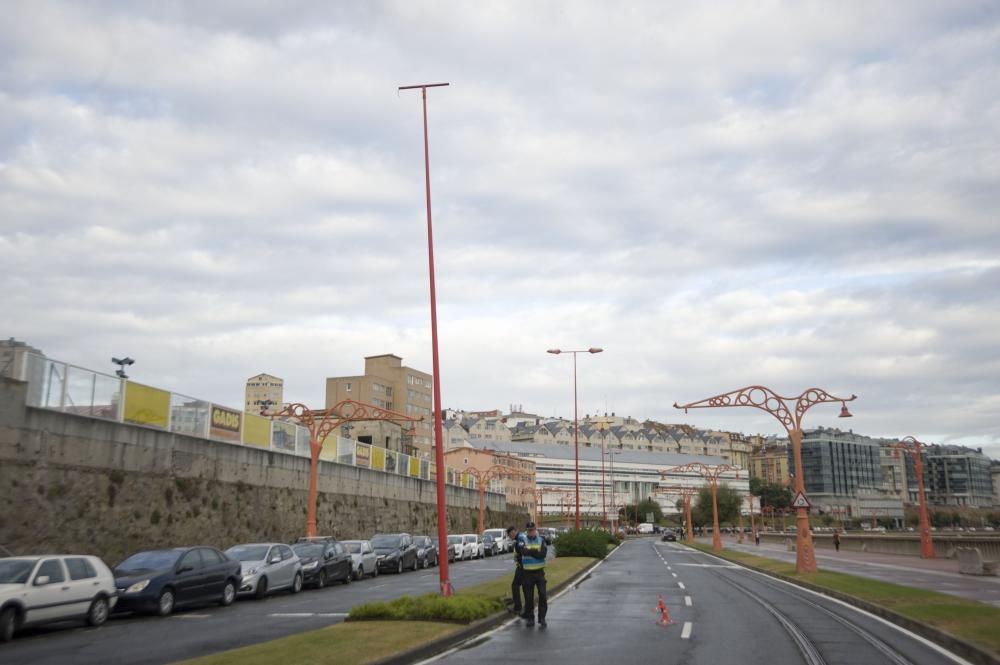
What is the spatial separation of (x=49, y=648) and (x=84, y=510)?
1299cm

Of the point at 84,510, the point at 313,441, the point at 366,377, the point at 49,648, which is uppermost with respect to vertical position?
the point at 366,377

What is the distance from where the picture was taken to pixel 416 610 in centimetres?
1507

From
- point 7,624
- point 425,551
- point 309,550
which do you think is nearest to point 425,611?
point 7,624

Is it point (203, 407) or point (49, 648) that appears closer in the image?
point (49, 648)

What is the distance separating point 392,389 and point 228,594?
431 feet

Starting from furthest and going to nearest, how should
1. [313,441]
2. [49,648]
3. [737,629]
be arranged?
[313,441] → [737,629] → [49,648]

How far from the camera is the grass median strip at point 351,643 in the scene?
10602 mm

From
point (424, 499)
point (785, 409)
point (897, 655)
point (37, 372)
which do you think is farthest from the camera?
point (424, 499)

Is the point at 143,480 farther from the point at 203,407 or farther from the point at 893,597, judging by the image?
the point at 893,597

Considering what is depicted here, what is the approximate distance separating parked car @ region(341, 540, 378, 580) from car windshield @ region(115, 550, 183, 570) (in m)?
11.9

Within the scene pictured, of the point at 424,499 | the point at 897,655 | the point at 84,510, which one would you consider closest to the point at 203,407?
the point at 84,510

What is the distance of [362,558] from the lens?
3300 cm

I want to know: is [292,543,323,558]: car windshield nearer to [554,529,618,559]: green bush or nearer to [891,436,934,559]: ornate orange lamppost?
[554,529,618,559]: green bush

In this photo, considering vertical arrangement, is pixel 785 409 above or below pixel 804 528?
above
